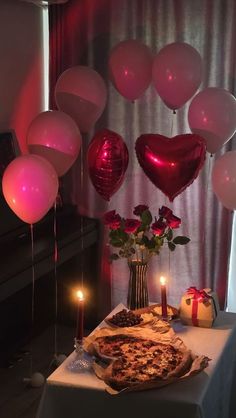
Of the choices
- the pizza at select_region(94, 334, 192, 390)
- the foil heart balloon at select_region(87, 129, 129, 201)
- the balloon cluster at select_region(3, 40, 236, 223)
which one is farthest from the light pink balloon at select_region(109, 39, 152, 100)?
the pizza at select_region(94, 334, 192, 390)

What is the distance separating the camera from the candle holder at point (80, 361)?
2.33 m

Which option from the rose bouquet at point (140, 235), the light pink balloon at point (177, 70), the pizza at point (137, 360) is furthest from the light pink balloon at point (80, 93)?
the pizza at point (137, 360)

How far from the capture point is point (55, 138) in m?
2.91

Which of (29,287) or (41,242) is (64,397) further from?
(29,287)

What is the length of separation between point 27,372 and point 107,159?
4.31ft

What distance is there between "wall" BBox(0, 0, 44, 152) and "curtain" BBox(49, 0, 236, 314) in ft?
0.35

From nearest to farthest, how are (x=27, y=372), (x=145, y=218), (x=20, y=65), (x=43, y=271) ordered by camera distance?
(x=145, y=218)
(x=43, y=271)
(x=27, y=372)
(x=20, y=65)

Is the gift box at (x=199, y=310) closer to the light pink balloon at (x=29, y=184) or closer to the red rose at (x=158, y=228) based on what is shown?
the red rose at (x=158, y=228)

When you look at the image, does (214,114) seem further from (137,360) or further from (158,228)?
(137,360)

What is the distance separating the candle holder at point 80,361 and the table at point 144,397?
0.02m

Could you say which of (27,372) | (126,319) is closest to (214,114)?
(126,319)

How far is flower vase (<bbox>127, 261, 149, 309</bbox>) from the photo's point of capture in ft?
9.07

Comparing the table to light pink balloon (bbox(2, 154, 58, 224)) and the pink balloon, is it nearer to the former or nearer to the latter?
light pink balloon (bbox(2, 154, 58, 224))

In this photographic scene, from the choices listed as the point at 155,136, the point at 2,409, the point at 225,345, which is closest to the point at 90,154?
the point at 155,136
